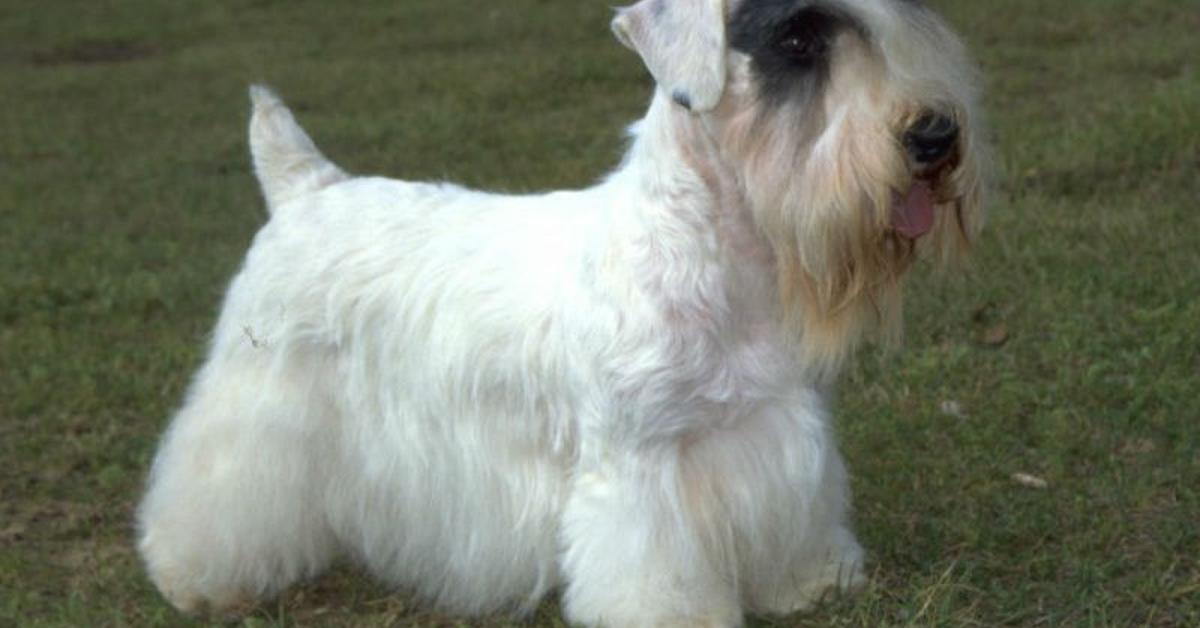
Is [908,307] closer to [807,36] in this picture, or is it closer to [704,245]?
[704,245]

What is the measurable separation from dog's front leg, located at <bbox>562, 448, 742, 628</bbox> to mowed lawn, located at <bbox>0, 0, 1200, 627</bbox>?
1.12 ft

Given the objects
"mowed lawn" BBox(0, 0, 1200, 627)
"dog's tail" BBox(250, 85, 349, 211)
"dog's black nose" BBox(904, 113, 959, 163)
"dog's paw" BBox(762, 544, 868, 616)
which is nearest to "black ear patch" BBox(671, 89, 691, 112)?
"dog's black nose" BBox(904, 113, 959, 163)

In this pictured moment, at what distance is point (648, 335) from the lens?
462 centimetres

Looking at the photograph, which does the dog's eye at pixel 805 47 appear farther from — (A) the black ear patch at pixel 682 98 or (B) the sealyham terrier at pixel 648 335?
(A) the black ear patch at pixel 682 98

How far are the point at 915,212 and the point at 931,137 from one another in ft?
0.70

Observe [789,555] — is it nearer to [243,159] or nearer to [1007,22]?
[243,159]

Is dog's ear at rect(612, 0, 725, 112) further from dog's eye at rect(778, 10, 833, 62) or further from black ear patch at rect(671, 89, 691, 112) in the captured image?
dog's eye at rect(778, 10, 833, 62)

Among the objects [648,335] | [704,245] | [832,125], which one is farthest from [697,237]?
[832,125]

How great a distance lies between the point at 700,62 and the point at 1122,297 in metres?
3.56

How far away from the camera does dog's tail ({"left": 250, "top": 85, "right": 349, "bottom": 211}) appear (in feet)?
18.9

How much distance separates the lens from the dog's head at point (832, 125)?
4395 mm

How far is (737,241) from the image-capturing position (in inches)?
185

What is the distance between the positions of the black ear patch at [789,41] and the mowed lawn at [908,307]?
87 cm

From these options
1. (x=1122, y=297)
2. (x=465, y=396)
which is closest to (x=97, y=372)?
(x=465, y=396)
